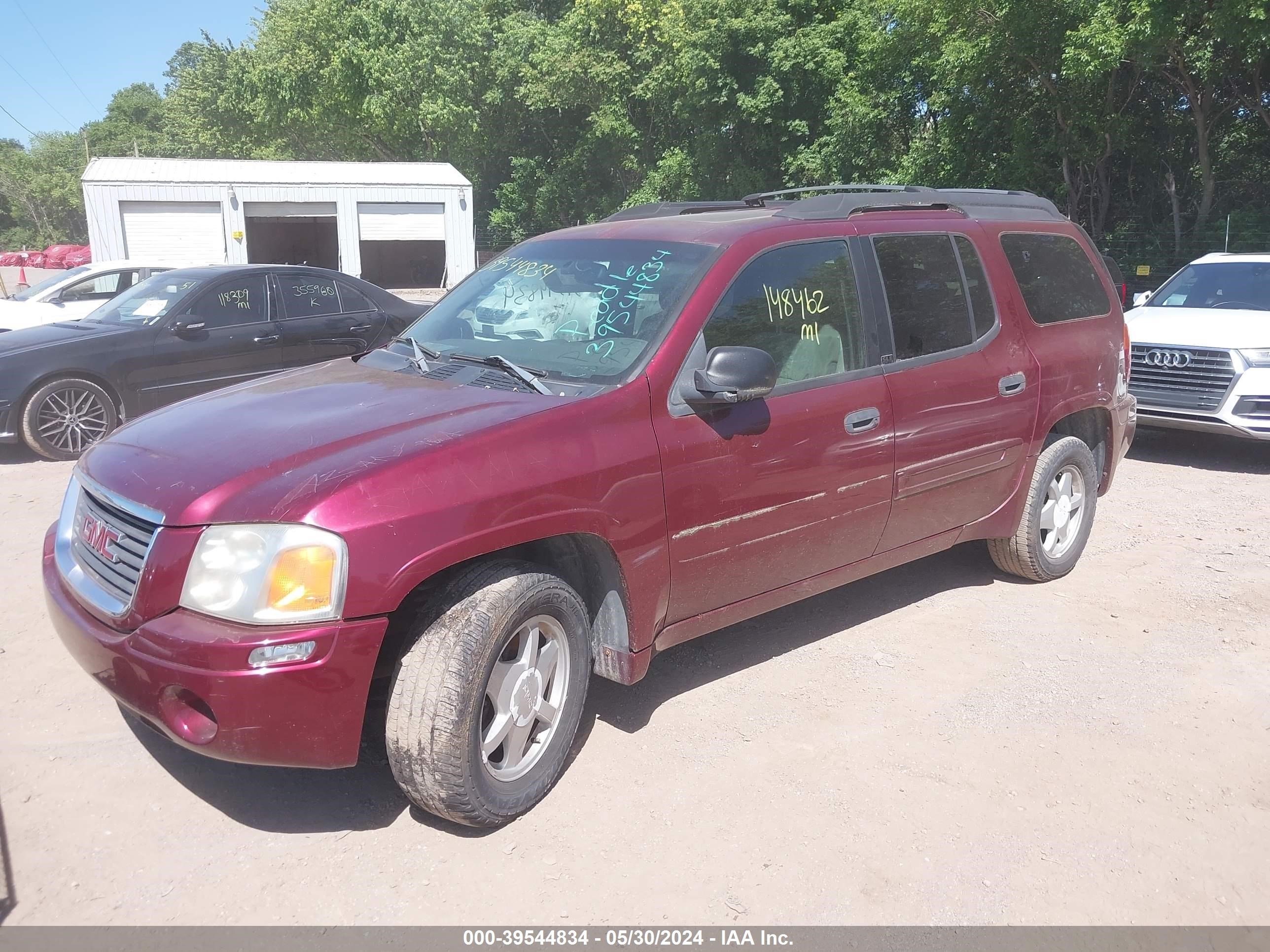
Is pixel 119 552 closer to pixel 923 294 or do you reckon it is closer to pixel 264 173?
pixel 923 294

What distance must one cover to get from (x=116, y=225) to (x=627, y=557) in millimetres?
31739

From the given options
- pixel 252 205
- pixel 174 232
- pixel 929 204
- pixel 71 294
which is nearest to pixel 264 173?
pixel 252 205

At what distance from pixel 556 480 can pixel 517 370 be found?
629 mm

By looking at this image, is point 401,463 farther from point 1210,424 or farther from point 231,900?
point 1210,424

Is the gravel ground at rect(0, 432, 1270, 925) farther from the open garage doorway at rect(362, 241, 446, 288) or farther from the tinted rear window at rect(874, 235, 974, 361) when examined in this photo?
the open garage doorway at rect(362, 241, 446, 288)

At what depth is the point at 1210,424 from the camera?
836cm

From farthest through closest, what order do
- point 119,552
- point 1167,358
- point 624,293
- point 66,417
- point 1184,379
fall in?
point 1167,358 < point 1184,379 < point 66,417 < point 624,293 < point 119,552

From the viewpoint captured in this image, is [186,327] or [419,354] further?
[186,327]

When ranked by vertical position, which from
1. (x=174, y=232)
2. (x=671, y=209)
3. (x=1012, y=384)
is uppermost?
(x=671, y=209)

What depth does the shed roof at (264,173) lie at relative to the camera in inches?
1197

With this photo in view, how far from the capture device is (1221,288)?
31.4ft

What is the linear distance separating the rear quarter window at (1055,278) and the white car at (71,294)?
1020 centimetres

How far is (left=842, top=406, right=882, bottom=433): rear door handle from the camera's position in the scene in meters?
4.13

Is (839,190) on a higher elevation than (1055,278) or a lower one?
higher
